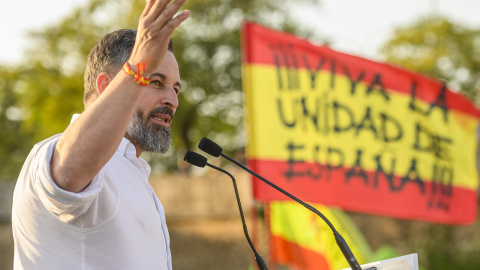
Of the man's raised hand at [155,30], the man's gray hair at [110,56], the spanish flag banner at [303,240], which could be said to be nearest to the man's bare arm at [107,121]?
the man's raised hand at [155,30]

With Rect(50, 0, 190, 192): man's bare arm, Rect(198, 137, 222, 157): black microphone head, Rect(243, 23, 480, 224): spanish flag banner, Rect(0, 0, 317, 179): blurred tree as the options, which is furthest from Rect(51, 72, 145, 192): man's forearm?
Rect(0, 0, 317, 179): blurred tree

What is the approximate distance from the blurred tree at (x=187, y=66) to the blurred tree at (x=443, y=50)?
3646 mm

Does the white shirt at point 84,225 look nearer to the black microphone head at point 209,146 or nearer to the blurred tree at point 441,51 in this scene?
the black microphone head at point 209,146

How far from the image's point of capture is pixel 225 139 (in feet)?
68.9

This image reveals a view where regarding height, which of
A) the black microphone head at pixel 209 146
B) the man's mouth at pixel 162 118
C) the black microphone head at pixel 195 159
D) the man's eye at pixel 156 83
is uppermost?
the man's eye at pixel 156 83

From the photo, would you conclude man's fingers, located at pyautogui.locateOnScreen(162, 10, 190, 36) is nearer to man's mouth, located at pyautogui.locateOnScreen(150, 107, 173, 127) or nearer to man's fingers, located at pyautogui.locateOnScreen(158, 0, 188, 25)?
man's fingers, located at pyautogui.locateOnScreen(158, 0, 188, 25)

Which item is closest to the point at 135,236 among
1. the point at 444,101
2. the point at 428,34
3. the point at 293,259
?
the point at 293,259

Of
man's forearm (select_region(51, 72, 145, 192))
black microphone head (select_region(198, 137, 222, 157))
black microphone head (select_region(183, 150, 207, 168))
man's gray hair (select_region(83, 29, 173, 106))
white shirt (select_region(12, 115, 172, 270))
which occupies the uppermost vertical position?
man's gray hair (select_region(83, 29, 173, 106))

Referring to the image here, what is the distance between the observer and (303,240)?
6.58m

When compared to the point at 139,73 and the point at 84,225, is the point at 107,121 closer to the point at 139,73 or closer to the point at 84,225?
the point at 139,73

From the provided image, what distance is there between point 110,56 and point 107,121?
686 millimetres

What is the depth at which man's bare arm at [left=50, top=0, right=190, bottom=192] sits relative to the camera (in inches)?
55.1

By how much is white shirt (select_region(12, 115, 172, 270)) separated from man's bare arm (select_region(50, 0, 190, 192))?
0.18ft

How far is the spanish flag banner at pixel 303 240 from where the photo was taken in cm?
638
